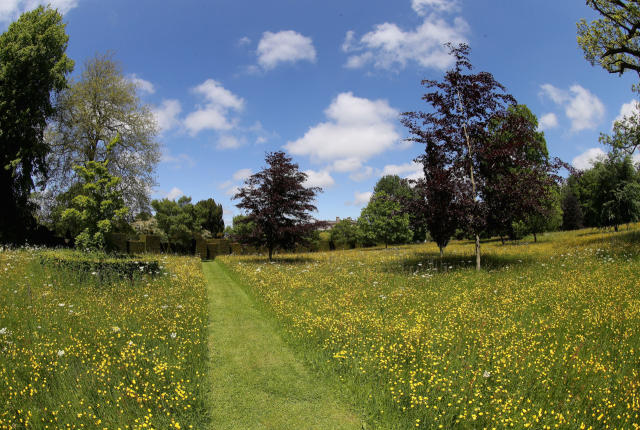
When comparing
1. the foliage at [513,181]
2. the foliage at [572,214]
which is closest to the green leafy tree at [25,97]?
the foliage at [513,181]

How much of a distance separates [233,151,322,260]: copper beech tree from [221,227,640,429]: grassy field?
10282mm

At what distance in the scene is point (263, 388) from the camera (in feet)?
18.1

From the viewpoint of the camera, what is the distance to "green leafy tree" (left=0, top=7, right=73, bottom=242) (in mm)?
21500

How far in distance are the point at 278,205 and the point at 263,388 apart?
17.4 m

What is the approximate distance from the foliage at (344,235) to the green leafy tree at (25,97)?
34836 millimetres

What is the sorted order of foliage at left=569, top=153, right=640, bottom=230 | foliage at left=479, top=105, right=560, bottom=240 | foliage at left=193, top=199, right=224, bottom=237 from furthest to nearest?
foliage at left=193, top=199, right=224, bottom=237, foliage at left=569, top=153, right=640, bottom=230, foliage at left=479, top=105, right=560, bottom=240

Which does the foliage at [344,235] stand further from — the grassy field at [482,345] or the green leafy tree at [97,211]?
the grassy field at [482,345]

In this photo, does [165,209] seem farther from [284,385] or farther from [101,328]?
[284,385]

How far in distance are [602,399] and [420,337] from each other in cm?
275

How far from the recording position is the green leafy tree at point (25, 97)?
21500 mm

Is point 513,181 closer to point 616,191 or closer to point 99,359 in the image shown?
point 99,359

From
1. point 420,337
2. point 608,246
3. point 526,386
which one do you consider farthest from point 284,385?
point 608,246

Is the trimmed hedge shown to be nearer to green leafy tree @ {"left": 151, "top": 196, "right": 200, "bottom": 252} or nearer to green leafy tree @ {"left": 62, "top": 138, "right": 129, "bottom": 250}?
green leafy tree @ {"left": 62, "top": 138, "right": 129, "bottom": 250}

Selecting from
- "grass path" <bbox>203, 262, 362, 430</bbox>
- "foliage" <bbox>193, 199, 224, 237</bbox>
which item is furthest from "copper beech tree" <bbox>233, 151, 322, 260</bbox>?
"foliage" <bbox>193, 199, 224, 237</bbox>
